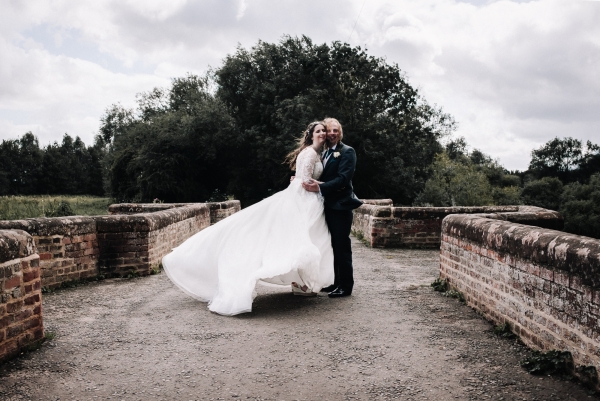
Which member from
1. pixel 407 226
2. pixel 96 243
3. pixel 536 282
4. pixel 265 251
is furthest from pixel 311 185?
pixel 407 226

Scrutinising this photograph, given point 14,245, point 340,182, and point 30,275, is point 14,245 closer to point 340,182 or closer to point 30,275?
point 30,275

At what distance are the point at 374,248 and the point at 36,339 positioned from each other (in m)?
7.00

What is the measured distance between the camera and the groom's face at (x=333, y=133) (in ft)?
17.9

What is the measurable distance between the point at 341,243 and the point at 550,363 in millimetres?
2653

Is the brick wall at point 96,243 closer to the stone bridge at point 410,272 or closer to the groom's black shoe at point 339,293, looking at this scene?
the stone bridge at point 410,272

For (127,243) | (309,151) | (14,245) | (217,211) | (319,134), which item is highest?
(319,134)

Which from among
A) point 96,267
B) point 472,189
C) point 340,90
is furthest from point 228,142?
point 96,267

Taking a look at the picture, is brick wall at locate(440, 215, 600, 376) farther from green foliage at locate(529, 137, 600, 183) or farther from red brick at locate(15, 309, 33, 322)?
green foliage at locate(529, 137, 600, 183)

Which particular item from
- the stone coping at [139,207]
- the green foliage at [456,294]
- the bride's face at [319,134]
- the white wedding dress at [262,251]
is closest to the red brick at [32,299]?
the white wedding dress at [262,251]

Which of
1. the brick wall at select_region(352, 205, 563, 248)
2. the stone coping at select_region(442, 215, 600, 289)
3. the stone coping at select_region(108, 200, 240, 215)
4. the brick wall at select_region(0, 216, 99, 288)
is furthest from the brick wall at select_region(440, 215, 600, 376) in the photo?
the stone coping at select_region(108, 200, 240, 215)

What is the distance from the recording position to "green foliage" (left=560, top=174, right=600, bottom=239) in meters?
42.8

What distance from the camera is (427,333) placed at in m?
4.01

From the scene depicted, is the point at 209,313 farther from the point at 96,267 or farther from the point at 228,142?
the point at 228,142

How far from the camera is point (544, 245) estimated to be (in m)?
3.28
